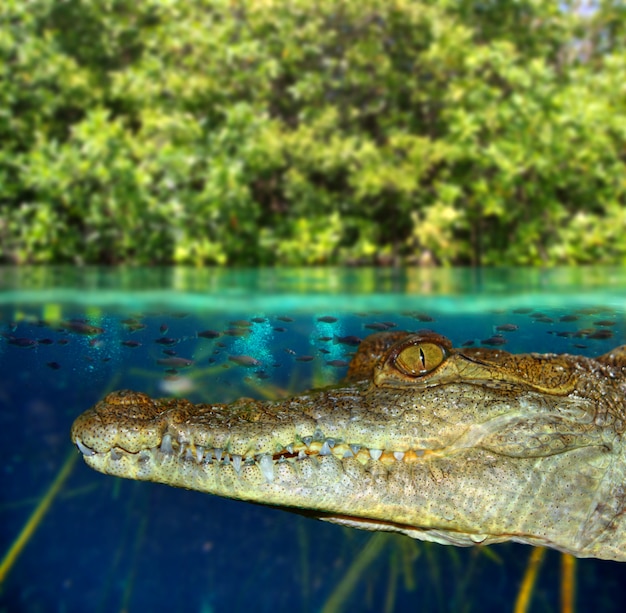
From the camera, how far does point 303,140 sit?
42.3 feet

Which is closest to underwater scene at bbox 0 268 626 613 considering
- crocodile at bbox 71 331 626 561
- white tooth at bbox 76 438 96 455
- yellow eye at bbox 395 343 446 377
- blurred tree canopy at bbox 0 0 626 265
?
yellow eye at bbox 395 343 446 377

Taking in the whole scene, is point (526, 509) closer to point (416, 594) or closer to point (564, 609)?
point (564, 609)

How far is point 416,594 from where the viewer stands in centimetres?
581

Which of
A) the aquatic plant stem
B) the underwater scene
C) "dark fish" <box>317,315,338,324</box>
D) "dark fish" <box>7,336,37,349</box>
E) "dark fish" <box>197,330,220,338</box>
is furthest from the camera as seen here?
the aquatic plant stem

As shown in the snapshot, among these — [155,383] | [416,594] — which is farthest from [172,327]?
[416,594]

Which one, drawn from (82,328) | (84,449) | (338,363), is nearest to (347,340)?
(338,363)

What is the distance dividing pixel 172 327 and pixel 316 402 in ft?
8.46

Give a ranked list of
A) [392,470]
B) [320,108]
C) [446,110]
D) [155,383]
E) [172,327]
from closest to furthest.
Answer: [392,470] → [172,327] → [155,383] → [446,110] → [320,108]

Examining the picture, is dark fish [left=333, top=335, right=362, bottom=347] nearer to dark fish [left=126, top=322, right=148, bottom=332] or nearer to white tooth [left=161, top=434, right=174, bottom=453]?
dark fish [left=126, top=322, right=148, bottom=332]

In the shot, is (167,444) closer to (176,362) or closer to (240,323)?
(176,362)

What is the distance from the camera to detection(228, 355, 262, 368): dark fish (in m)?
4.54

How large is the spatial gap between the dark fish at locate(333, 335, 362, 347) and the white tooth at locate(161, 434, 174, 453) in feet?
5.66

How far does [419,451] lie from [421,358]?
1.32 ft

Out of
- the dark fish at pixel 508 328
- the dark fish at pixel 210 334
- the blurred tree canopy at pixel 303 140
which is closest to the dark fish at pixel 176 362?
the dark fish at pixel 210 334
